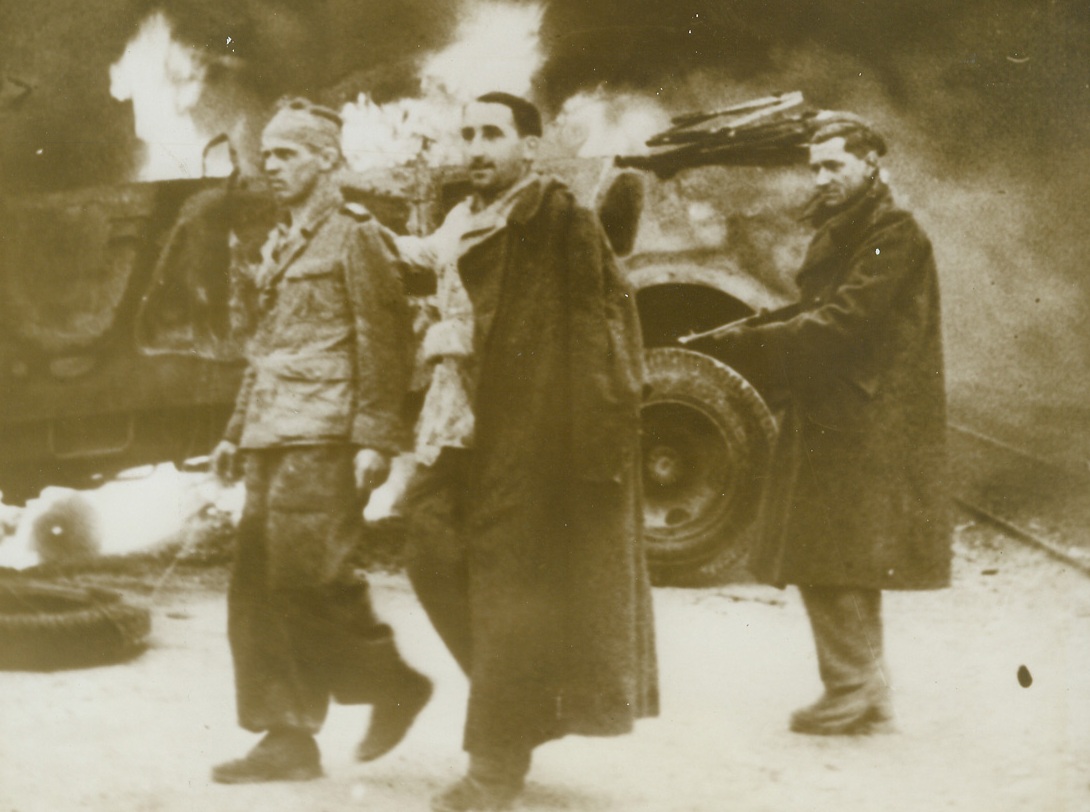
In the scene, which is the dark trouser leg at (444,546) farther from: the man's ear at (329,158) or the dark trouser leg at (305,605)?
the man's ear at (329,158)

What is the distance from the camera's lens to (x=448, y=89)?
3.51 m

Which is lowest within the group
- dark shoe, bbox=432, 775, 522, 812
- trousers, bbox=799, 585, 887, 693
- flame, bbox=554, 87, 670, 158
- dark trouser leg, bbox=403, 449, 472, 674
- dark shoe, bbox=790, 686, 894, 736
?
dark shoe, bbox=432, 775, 522, 812

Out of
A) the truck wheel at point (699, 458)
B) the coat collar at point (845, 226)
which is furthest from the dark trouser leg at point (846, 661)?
the coat collar at point (845, 226)

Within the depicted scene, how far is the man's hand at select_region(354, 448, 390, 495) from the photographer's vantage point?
3.32 metres

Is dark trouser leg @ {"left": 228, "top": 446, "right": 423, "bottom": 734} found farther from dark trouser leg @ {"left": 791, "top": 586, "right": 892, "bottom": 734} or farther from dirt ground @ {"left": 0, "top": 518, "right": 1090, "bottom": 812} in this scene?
dark trouser leg @ {"left": 791, "top": 586, "right": 892, "bottom": 734}

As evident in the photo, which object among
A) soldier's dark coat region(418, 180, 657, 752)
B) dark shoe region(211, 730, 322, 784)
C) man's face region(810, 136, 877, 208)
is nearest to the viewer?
soldier's dark coat region(418, 180, 657, 752)

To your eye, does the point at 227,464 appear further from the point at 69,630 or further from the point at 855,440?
the point at 855,440

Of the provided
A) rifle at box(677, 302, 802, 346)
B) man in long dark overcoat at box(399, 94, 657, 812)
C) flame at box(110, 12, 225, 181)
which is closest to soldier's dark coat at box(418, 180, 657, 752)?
man in long dark overcoat at box(399, 94, 657, 812)

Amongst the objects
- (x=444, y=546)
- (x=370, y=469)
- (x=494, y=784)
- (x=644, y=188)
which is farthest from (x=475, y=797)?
(x=644, y=188)

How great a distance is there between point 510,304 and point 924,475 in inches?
55.2

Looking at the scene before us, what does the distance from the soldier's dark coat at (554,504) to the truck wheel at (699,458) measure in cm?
10

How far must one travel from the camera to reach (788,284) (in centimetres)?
344

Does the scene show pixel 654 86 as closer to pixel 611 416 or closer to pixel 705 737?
pixel 611 416

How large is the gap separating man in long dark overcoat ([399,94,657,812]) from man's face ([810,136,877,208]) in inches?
29.2
